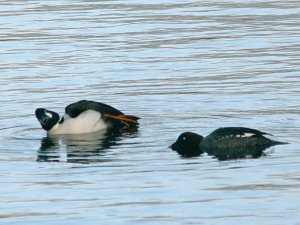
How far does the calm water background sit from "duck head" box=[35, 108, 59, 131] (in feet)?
0.87

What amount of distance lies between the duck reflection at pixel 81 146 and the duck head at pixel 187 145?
106cm

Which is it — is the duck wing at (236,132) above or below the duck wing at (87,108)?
below

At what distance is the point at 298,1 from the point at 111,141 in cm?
2006

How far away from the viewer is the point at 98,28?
33.6 meters

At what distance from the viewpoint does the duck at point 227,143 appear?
719 inches

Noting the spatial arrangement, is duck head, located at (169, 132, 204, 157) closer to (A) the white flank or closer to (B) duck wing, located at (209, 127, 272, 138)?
(B) duck wing, located at (209, 127, 272, 138)

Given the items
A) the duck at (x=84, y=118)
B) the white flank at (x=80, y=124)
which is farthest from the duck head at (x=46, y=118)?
the white flank at (x=80, y=124)

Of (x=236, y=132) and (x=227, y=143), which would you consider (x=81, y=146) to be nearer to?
(x=227, y=143)

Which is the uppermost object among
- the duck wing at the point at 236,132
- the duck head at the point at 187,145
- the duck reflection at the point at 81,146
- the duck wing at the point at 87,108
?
the duck wing at the point at 87,108

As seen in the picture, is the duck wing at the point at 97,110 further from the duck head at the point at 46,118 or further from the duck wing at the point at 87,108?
the duck head at the point at 46,118

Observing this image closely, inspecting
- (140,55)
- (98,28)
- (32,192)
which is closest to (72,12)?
(98,28)

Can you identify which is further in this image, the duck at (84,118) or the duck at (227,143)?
the duck at (84,118)

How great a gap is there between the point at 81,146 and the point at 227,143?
2527 mm

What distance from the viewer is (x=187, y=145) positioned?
1845cm
